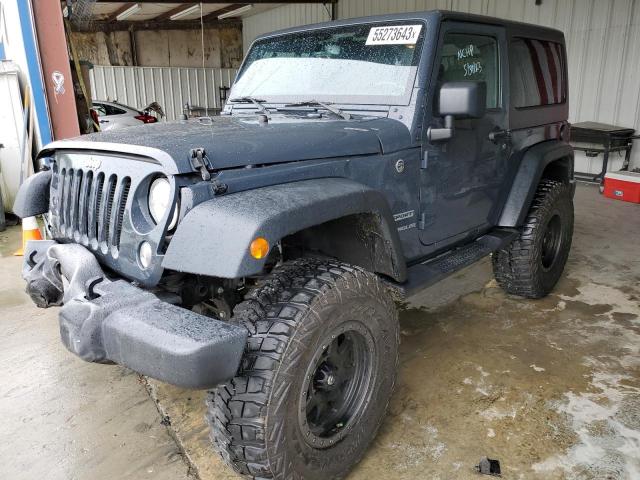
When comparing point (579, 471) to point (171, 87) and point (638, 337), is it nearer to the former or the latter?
point (638, 337)

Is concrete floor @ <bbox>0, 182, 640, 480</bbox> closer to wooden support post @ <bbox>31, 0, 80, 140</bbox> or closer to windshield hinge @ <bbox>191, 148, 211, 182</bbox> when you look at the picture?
windshield hinge @ <bbox>191, 148, 211, 182</bbox>

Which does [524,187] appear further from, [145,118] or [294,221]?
[145,118]

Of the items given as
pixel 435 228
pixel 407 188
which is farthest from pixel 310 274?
pixel 435 228

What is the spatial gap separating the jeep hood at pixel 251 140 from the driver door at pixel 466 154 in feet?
1.08

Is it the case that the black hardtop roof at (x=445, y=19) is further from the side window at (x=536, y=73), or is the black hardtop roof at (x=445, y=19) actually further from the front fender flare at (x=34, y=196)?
the front fender flare at (x=34, y=196)

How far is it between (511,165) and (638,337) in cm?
139

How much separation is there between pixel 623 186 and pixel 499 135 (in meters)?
5.13

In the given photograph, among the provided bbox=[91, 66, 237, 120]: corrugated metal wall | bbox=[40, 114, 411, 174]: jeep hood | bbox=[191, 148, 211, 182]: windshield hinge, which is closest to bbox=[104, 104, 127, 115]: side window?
bbox=[91, 66, 237, 120]: corrugated metal wall

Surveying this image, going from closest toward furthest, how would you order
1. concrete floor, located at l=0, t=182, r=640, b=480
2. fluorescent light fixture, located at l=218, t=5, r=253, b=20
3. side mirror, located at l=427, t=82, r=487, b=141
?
concrete floor, located at l=0, t=182, r=640, b=480, side mirror, located at l=427, t=82, r=487, b=141, fluorescent light fixture, located at l=218, t=5, r=253, b=20

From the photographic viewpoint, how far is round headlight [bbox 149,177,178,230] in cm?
183

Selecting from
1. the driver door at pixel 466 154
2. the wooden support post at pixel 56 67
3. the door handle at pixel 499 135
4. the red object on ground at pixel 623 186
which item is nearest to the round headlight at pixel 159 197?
the driver door at pixel 466 154

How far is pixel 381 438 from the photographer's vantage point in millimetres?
2326

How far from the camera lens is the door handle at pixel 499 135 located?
3.11 meters

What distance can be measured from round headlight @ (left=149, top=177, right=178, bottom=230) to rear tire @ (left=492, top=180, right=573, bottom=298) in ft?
8.55
